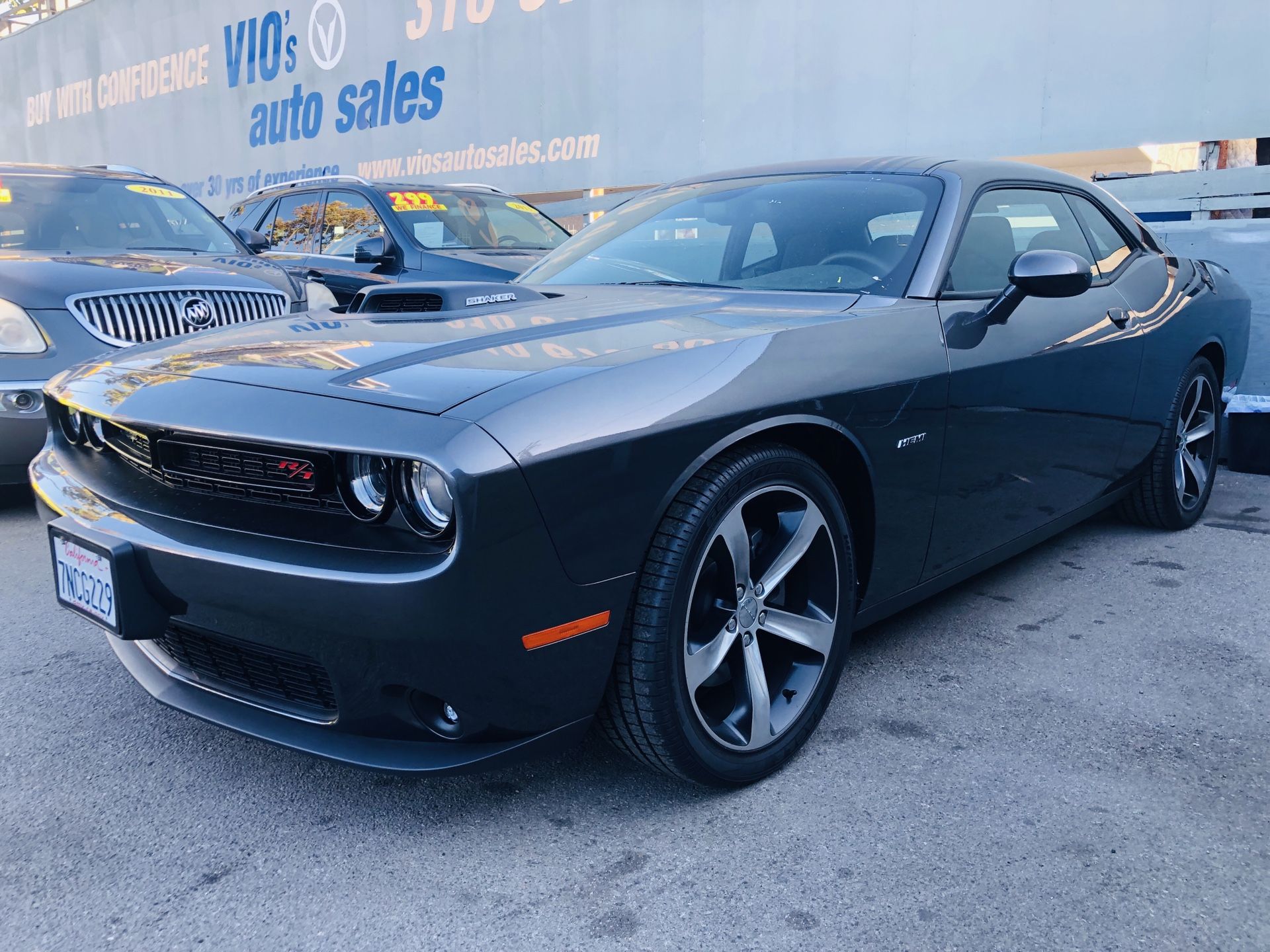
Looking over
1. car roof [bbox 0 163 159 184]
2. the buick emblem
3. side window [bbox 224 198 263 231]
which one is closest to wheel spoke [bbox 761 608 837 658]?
the buick emblem

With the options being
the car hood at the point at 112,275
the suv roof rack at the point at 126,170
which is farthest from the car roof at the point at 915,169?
the suv roof rack at the point at 126,170

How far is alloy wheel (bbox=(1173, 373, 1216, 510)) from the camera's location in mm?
4199

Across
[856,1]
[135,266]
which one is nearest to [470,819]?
[135,266]

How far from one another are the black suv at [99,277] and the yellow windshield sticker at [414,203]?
1171mm

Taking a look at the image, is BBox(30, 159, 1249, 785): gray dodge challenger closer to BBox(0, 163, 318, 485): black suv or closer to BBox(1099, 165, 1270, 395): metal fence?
BBox(0, 163, 318, 485): black suv

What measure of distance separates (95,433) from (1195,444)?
13.5ft

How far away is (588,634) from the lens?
1.95 meters

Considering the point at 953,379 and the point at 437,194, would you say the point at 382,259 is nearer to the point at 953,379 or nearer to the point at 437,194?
the point at 437,194

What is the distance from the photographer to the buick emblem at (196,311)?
15.6 feet

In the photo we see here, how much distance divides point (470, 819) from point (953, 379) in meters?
1.62

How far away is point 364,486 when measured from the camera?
1.91 metres

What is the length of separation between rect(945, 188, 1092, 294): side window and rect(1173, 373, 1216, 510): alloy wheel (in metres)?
0.98

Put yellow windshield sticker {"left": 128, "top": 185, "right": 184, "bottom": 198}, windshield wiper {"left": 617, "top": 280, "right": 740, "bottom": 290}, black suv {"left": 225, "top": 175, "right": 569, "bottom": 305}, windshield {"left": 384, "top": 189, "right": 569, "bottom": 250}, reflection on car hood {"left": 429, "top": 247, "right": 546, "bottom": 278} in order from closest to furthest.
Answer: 1. windshield wiper {"left": 617, "top": 280, "right": 740, "bottom": 290}
2. yellow windshield sticker {"left": 128, "top": 185, "right": 184, "bottom": 198}
3. reflection on car hood {"left": 429, "top": 247, "right": 546, "bottom": 278}
4. black suv {"left": 225, "top": 175, "right": 569, "bottom": 305}
5. windshield {"left": 384, "top": 189, "right": 569, "bottom": 250}

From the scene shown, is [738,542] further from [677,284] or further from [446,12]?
[446,12]
